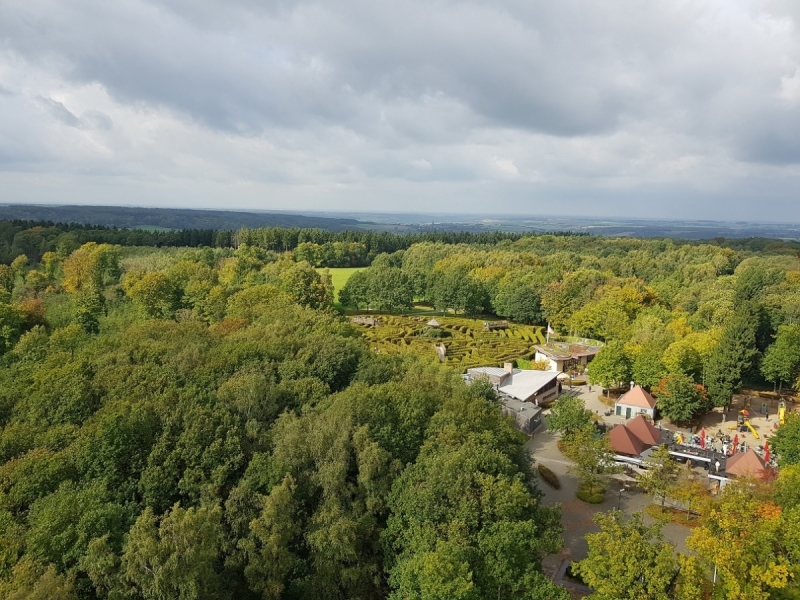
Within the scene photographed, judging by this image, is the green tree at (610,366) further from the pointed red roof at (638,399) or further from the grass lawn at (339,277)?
the grass lawn at (339,277)

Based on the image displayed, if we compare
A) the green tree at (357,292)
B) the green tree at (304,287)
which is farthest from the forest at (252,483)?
the green tree at (357,292)

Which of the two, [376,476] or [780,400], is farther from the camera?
[780,400]

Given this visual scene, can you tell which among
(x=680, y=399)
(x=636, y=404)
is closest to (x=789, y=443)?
(x=680, y=399)

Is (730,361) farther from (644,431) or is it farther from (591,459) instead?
(591,459)

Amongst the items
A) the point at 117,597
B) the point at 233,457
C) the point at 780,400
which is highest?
the point at 233,457

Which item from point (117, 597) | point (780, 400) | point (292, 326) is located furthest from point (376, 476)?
point (780, 400)

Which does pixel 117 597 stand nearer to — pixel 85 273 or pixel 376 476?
pixel 376 476
